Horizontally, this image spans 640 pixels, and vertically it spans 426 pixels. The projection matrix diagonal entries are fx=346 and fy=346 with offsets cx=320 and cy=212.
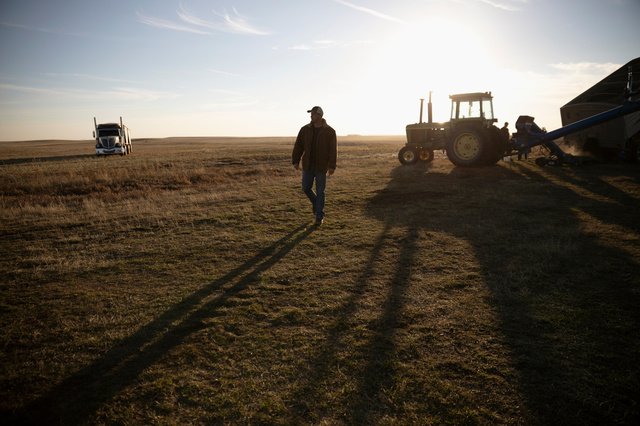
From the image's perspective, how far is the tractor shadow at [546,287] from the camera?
8.14 feet

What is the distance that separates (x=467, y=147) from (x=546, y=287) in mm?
10214

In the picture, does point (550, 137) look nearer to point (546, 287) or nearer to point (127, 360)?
point (546, 287)

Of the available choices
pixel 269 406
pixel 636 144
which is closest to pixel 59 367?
pixel 269 406

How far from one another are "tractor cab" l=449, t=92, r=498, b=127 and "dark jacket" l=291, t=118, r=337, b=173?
9129mm

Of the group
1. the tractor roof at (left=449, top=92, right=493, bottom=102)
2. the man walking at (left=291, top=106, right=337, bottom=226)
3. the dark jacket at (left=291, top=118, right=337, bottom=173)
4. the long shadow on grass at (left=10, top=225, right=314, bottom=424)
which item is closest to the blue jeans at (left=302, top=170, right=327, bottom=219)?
the man walking at (left=291, top=106, right=337, bottom=226)

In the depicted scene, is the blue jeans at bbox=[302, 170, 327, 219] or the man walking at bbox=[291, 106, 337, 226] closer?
the man walking at bbox=[291, 106, 337, 226]

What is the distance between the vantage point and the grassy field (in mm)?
2449

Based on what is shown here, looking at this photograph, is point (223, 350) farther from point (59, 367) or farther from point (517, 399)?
point (517, 399)

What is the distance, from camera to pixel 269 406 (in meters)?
2.42

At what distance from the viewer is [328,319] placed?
3533mm

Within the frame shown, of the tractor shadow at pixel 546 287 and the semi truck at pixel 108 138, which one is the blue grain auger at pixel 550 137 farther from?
the semi truck at pixel 108 138

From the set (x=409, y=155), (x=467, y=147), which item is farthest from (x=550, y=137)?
(x=409, y=155)

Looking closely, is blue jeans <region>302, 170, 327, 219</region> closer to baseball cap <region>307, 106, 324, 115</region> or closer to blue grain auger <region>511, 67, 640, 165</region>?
baseball cap <region>307, 106, 324, 115</region>

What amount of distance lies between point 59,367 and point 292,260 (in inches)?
118
